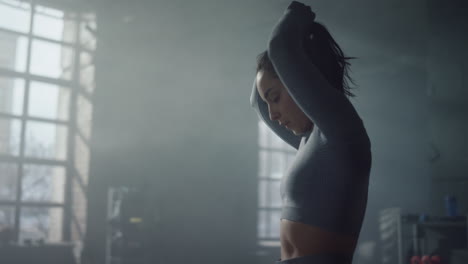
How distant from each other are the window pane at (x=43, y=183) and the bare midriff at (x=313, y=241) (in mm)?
5640

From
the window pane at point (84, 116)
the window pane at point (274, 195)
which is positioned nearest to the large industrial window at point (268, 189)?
the window pane at point (274, 195)

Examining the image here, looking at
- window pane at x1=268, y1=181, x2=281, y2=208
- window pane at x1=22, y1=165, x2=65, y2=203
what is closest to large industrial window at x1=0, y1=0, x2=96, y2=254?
window pane at x1=22, y1=165, x2=65, y2=203

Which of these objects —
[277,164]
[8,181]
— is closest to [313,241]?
[8,181]

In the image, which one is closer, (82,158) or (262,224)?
(82,158)

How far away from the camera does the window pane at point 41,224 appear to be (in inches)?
227

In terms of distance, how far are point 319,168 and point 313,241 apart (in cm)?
10

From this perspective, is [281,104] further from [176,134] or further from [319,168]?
[176,134]

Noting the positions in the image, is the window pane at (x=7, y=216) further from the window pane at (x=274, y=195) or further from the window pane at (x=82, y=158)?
the window pane at (x=274, y=195)

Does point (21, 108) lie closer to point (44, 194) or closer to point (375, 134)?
point (44, 194)

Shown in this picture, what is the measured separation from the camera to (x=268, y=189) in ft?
27.2

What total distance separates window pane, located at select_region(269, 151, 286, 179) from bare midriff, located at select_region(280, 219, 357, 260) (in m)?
7.67

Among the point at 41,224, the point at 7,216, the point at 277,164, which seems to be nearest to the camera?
the point at 7,216

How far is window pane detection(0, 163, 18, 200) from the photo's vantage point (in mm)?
5652

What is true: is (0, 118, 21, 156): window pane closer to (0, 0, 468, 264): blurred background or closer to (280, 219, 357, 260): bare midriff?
(0, 0, 468, 264): blurred background
